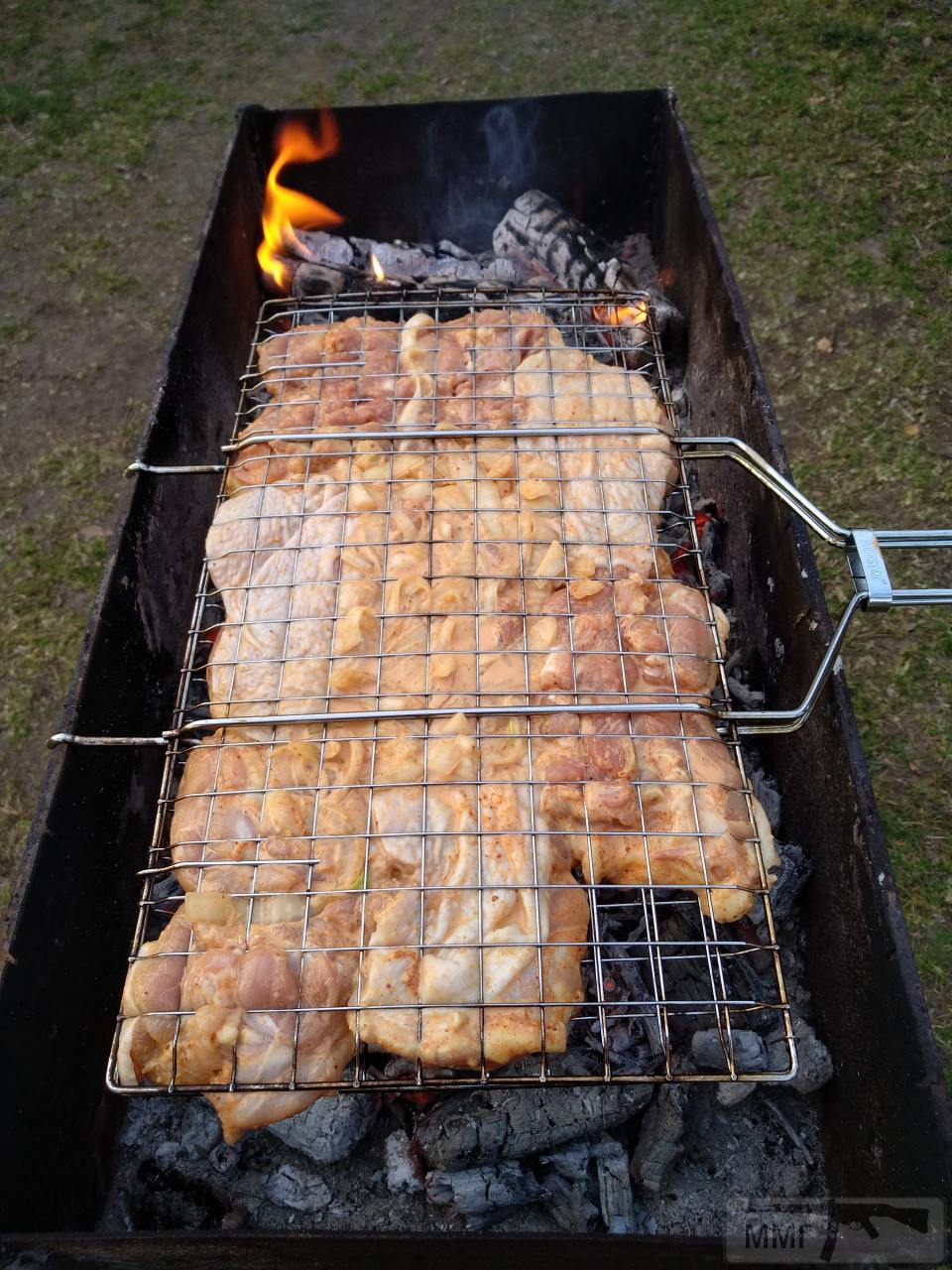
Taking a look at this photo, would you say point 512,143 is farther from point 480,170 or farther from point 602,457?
point 602,457

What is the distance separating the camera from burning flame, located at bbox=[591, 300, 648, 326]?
4648mm

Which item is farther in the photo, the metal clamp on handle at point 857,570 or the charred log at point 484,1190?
the charred log at point 484,1190

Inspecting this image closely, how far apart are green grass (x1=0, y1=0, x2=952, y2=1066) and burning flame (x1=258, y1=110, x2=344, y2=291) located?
6.18ft

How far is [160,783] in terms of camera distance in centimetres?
401

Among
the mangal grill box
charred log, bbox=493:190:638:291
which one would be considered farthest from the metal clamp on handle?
charred log, bbox=493:190:638:291

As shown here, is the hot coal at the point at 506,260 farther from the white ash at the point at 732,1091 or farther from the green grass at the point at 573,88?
the white ash at the point at 732,1091

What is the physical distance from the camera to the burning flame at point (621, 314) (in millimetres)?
4648

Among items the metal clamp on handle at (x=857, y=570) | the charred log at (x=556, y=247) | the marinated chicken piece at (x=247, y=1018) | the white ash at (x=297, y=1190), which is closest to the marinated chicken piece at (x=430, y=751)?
the marinated chicken piece at (x=247, y=1018)

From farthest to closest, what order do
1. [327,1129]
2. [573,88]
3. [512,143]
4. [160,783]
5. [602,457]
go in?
[573,88] < [512,143] < [160,783] < [602,457] < [327,1129]

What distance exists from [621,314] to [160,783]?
11.8ft

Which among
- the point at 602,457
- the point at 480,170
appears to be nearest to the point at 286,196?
the point at 480,170

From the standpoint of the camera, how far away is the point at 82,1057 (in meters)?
3.09

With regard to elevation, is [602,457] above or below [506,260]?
below

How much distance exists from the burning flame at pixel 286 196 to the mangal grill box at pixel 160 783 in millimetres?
87
